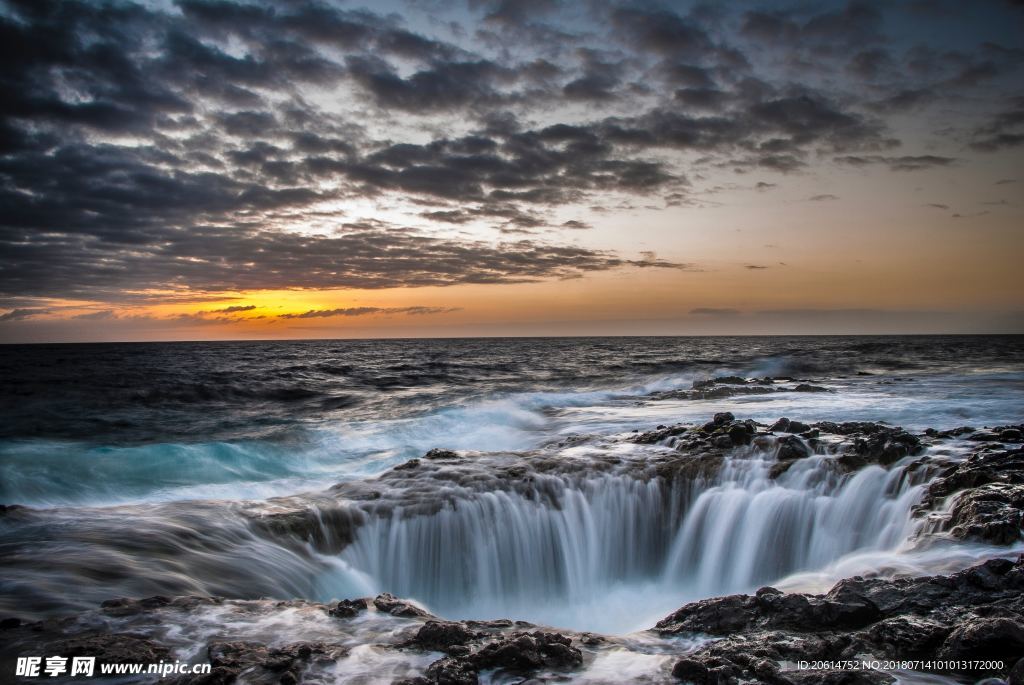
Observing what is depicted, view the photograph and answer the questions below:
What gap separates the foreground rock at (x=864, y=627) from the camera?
3.36 metres

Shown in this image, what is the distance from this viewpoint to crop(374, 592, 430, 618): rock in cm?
477

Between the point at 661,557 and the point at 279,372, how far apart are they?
40.3m

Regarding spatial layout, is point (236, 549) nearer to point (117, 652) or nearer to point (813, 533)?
point (117, 652)

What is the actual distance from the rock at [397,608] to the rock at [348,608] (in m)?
0.12

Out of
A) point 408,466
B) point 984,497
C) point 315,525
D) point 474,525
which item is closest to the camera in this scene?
point 984,497

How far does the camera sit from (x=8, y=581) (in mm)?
5055

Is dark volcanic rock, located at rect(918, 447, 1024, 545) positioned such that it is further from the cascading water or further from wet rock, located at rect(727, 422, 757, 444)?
wet rock, located at rect(727, 422, 757, 444)

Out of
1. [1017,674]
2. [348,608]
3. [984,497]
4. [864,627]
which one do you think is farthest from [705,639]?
[984,497]

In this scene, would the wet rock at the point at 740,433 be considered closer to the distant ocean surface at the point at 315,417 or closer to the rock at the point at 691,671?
the distant ocean surface at the point at 315,417

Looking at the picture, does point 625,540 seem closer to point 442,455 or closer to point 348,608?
point 442,455

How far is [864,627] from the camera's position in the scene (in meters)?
3.98

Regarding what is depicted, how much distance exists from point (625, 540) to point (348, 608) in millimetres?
4787

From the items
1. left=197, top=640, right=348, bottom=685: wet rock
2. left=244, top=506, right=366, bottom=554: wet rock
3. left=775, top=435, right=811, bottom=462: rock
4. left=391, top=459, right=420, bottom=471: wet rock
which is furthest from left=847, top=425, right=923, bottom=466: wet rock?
left=197, top=640, right=348, bottom=685: wet rock

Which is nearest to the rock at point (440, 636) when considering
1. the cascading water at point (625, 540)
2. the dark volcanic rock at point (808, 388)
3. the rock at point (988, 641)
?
the rock at point (988, 641)
